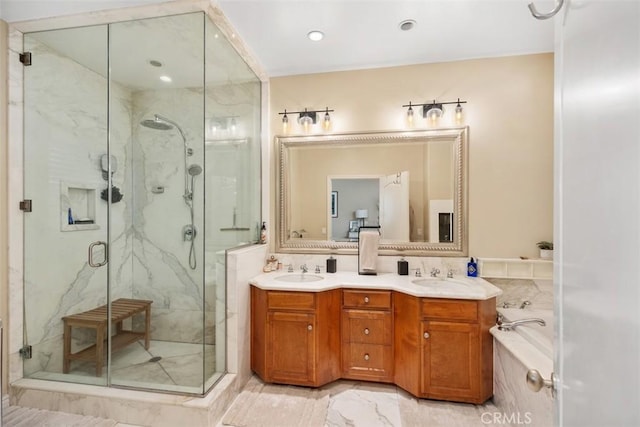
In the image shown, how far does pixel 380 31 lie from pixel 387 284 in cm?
193

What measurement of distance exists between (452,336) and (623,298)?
1.86m

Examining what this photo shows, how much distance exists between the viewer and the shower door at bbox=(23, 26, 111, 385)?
2.22 m

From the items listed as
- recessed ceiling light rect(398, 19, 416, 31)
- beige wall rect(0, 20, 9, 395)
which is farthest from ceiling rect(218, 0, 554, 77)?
beige wall rect(0, 20, 9, 395)

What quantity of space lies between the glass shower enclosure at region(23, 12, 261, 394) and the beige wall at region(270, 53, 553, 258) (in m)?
1.50

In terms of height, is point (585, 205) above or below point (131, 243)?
above

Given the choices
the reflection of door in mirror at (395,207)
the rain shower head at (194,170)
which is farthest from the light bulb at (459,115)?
the rain shower head at (194,170)

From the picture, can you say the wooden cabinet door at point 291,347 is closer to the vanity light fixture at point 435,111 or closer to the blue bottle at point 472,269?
the blue bottle at point 472,269

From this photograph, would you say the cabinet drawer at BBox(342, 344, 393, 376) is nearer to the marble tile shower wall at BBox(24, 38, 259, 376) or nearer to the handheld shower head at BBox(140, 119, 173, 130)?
the marble tile shower wall at BBox(24, 38, 259, 376)

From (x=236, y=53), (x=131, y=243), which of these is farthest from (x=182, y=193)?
(x=236, y=53)

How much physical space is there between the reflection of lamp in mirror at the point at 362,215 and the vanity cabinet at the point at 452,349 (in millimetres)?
894

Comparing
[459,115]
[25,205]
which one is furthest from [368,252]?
[25,205]

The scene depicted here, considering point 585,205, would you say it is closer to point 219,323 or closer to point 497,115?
point 219,323

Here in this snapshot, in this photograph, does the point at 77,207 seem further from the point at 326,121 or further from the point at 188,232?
the point at 326,121

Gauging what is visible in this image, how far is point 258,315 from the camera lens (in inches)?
94.5
